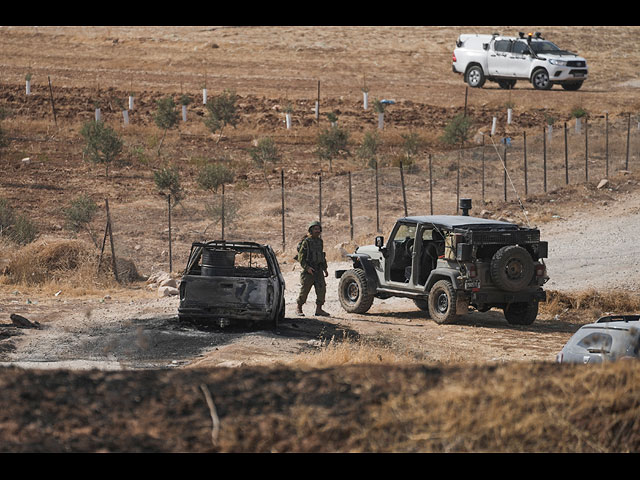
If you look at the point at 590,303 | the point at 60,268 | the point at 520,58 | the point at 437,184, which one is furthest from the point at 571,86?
the point at 60,268

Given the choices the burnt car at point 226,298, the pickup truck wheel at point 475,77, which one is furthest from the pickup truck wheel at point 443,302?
the pickup truck wheel at point 475,77

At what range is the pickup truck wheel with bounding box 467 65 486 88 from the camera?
45812mm

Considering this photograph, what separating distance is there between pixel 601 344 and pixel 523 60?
34714 mm

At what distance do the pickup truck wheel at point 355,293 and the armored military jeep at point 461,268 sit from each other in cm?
2

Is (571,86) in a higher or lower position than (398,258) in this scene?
higher

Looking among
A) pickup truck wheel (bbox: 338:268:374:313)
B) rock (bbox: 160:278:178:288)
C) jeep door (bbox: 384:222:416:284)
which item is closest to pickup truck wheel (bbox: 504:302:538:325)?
jeep door (bbox: 384:222:416:284)

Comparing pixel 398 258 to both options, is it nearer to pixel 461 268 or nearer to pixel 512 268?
pixel 461 268

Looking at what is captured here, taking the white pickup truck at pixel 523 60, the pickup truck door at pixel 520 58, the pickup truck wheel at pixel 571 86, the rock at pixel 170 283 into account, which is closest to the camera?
the rock at pixel 170 283

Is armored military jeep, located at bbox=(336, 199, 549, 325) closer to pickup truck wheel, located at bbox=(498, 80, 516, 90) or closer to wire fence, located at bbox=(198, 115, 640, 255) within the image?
wire fence, located at bbox=(198, 115, 640, 255)

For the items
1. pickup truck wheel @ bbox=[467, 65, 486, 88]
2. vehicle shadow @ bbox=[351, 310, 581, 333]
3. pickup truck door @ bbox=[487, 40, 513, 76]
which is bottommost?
vehicle shadow @ bbox=[351, 310, 581, 333]

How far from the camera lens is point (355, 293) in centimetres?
1823

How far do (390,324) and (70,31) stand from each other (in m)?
59.1

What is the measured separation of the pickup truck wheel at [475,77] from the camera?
45.8 m

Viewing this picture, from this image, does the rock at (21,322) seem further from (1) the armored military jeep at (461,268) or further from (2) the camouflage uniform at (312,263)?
(1) the armored military jeep at (461,268)
